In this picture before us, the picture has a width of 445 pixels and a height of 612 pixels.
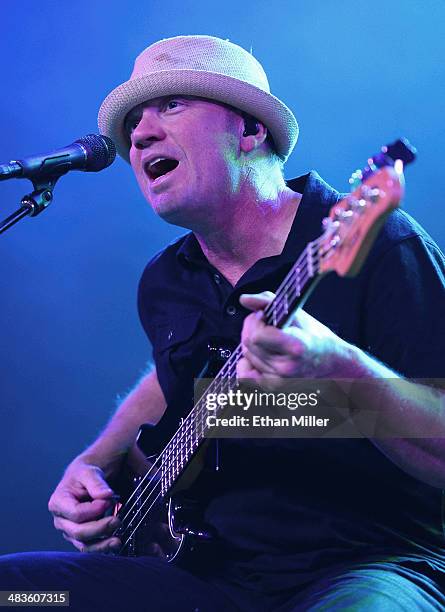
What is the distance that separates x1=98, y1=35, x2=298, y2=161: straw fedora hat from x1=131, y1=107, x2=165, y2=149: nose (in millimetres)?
57

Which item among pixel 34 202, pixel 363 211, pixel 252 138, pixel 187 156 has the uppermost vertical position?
pixel 252 138

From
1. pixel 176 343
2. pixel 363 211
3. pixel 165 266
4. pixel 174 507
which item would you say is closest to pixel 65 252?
pixel 165 266

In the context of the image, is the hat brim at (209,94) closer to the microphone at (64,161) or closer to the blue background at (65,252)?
the microphone at (64,161)

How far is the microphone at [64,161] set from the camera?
159 cm

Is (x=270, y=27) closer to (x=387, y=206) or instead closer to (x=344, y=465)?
(x=344, y=465)

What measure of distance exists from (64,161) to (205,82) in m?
0.49

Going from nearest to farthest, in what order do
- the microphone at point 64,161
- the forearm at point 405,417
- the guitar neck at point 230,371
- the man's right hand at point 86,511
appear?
the guitar neck at point 230,371 → the forearm at point 405,417 → the microphone at point 64,161 → the man's right hand at point 86,511

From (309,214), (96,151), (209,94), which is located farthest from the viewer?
(209,94)

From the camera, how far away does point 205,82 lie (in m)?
1.97

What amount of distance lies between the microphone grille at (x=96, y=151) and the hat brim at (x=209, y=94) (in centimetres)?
26

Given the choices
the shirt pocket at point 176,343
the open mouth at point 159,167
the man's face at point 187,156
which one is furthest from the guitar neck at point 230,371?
the open mouth at point 159,167

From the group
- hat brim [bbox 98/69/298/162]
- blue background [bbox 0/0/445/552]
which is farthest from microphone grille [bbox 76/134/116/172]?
blue background [bbox 0/0/445/552]

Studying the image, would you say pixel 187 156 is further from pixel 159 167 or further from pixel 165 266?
pixel 165 266

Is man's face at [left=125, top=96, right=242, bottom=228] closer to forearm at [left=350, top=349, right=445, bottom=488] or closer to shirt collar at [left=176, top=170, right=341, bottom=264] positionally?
shirt collar at [left=176, top=170, right=341, bottom=264]
